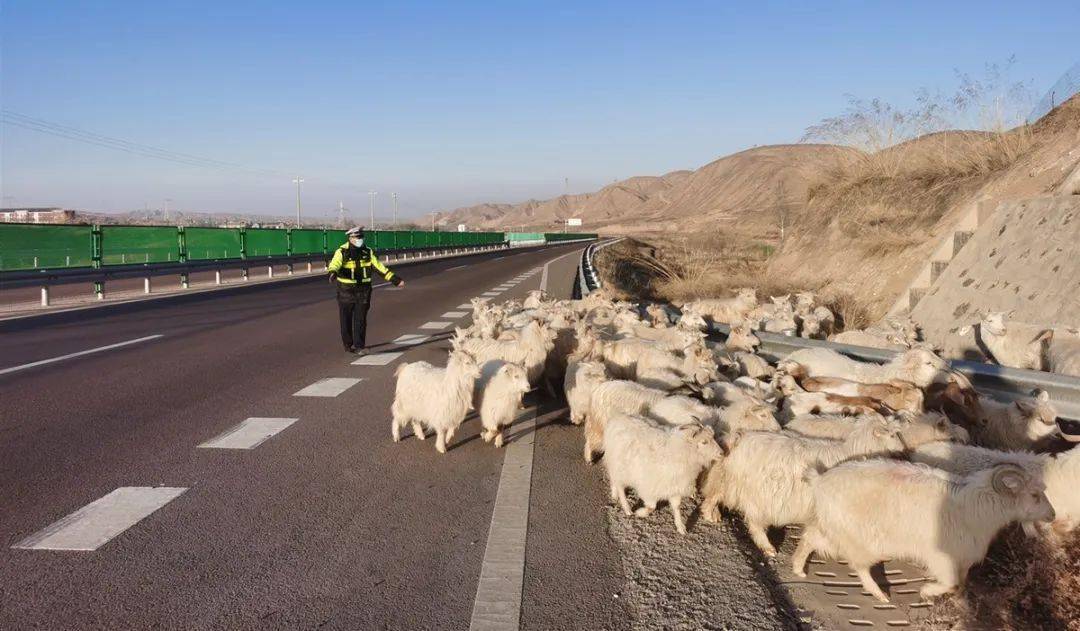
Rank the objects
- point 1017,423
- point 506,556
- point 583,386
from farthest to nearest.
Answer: point 583,386, point 1017,423, point 506,556

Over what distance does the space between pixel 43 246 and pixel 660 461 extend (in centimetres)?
2263

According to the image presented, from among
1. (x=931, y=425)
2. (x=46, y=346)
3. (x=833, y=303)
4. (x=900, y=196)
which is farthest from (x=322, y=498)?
(x=900, y=196)

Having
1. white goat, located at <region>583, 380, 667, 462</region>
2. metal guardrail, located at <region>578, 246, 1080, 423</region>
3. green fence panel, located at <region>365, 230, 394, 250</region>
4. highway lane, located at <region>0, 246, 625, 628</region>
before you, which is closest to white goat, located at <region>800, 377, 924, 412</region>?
metal guardrail, located at <region>578, 246, 1080, 423</region>

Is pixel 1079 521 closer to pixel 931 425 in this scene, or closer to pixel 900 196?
pixel 931 425

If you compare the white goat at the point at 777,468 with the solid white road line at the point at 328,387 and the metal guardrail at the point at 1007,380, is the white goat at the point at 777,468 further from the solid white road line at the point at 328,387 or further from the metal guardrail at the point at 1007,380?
the solid white road line at the point at 328,387

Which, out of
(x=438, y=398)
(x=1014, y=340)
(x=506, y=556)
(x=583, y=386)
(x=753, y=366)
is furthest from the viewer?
(x=1014, y=340)

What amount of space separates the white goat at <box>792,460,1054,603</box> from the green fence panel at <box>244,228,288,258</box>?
107 ft

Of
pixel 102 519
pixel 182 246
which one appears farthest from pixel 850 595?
pixel 182 246

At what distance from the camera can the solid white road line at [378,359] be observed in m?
11.4

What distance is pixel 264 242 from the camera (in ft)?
116

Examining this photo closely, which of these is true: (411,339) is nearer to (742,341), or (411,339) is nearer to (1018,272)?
(742,341)

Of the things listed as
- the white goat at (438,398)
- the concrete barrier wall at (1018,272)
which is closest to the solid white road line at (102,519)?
the white goat at (438,398)

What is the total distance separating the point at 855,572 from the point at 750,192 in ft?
489

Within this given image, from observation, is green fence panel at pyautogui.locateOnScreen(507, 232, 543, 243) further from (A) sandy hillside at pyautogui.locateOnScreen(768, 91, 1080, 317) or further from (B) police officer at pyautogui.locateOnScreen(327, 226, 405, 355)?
(B) police officer at pyautogui.locateOnScreen(327, 226, 405, 355)
